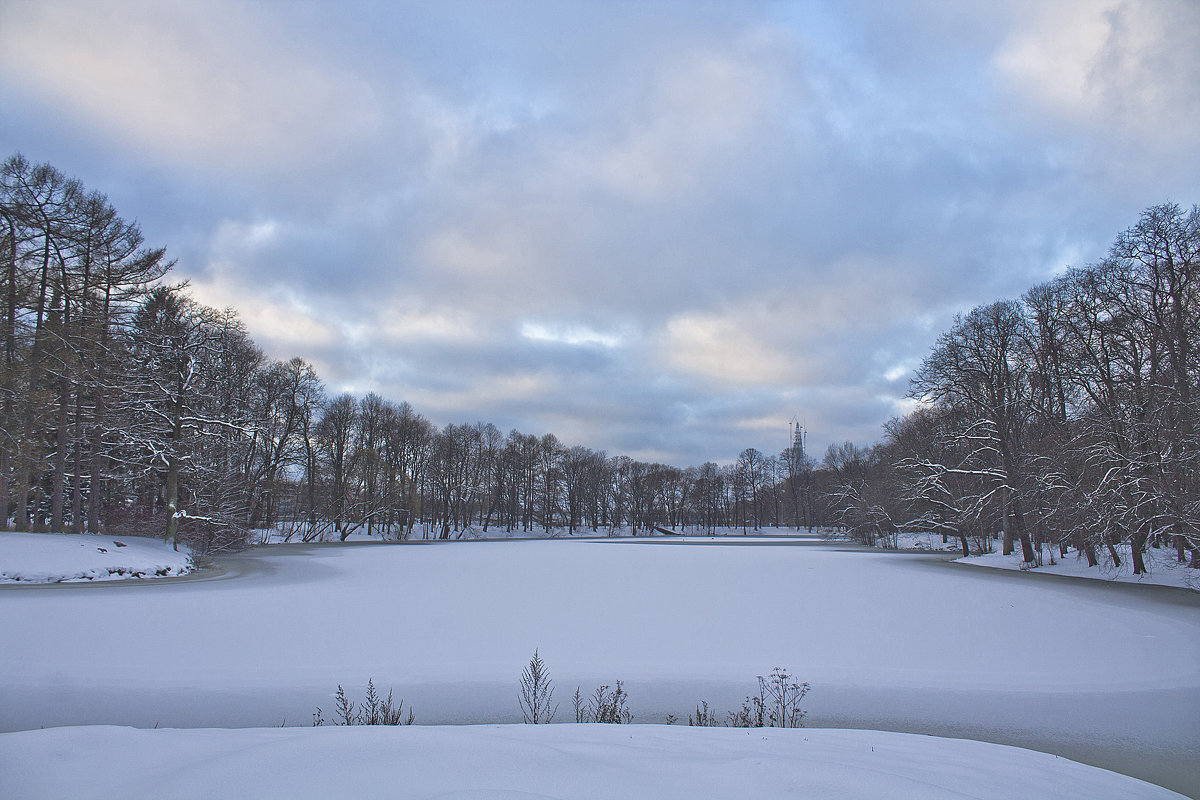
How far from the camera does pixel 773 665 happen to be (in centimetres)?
899

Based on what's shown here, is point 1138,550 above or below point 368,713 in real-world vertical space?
above

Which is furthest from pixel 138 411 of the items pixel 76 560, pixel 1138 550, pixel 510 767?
pixel 1138 550

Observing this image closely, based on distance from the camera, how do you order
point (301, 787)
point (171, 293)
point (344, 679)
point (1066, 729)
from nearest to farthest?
point (301, 787) → point (1066, 729) → point (344, 679) → point (171, 293)

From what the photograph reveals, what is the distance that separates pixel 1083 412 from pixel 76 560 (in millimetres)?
32909

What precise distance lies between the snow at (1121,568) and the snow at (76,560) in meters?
30.5

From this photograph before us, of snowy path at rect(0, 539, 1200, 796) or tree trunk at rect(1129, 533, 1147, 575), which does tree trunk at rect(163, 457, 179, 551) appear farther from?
tree trunk at rect(1129, 533, 1147, 575)

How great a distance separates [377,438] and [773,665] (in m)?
51.4

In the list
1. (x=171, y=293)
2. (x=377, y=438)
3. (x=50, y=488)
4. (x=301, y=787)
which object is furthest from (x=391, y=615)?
(x=377, y=438)

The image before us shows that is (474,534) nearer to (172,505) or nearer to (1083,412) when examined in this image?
(172,505)

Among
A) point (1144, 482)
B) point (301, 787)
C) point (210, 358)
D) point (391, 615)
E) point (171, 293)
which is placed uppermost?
point (171, 293)

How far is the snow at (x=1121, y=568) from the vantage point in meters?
19.0

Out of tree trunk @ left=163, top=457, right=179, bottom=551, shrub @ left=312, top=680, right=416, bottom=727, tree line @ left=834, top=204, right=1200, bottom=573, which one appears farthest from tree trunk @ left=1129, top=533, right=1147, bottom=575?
tree trunk @ left=163, top=457, right=179, bottom=551

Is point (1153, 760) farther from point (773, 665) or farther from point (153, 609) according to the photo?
point (153, 609)

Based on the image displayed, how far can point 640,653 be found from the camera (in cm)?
960
